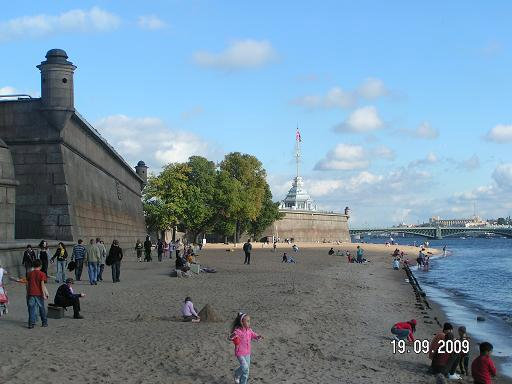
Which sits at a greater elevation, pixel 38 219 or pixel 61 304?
pixel 38 219

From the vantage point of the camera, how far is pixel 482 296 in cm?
3966

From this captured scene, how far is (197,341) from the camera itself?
14.9 meters

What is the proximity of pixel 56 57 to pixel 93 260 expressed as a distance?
13372 millimetres

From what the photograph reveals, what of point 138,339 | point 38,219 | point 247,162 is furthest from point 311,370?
point 247,162

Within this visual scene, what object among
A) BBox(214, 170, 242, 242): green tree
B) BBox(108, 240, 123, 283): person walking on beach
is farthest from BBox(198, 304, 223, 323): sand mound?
BBox(214, 170, 242, 242): green tree

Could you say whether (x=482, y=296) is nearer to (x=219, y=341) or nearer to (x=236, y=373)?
(x=219, y=341)

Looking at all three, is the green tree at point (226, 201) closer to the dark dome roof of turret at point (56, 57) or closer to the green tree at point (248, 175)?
the green tree at point (248, 175)

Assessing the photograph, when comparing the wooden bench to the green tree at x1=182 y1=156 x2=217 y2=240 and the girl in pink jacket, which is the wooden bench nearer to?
the girl in pink jacket

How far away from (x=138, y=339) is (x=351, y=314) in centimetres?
1064

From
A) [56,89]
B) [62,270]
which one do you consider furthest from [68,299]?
[56,89]

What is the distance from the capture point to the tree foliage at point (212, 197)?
84938mm

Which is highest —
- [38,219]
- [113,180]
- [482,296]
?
[113,180]

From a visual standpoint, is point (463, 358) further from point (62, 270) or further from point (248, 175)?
point (248, 175)

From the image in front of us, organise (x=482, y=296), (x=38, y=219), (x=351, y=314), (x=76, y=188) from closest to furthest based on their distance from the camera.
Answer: (x=351, y=314), (x=38, y=219), (x=76, y=188), (x=482, y=296)
